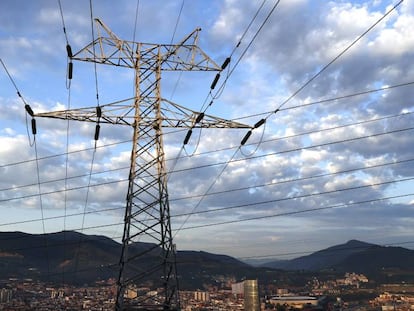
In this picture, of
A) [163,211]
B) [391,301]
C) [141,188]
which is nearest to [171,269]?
[163,211]

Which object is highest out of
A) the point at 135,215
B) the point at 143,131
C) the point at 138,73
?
the point at 138,73

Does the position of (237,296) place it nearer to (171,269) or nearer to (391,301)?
(391,301)

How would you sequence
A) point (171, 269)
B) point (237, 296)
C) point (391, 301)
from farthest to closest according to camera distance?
1. point (237, 296)
2. point (391, 301)
3. point (171, 269)

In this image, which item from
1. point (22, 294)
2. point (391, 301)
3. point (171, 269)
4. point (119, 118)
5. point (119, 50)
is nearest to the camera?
point (171, 269)

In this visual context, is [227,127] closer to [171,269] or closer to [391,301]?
[171,269]

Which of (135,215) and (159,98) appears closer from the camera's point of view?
(135,215)

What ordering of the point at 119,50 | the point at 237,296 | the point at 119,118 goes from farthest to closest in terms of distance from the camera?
the point at 237,296 < the point at 119,50 < the point at 119,118

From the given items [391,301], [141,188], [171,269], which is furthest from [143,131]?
[391,301]

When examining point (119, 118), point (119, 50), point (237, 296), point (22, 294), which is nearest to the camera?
point (119, 118)

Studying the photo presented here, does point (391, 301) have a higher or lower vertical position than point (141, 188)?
lower
